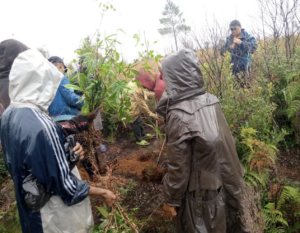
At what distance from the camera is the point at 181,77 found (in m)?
1.81

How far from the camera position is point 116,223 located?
6.33ft

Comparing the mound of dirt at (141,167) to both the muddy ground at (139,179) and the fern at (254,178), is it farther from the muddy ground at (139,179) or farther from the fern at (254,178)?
the fern at (254,178)

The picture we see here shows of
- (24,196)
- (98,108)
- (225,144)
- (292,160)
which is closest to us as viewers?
(24,196)

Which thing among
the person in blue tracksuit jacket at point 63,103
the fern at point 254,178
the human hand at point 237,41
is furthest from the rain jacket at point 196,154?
the human hand at point 237,41

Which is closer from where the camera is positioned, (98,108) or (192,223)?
(192,223)

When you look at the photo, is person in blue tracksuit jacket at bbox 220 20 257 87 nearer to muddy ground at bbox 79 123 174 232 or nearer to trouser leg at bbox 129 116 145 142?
trouser leg at bbox 129 116 145 142

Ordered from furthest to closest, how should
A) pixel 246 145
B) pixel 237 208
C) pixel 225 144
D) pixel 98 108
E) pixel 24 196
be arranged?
pixel 246 145
pixel 98 108
pixel 237 208
pixel 225 144
pixel 24 196

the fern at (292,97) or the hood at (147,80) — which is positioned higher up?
the hood at (147,80)

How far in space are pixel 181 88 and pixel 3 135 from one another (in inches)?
52.3

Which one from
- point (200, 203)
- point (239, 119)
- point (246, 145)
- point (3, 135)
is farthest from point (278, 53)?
point (3, 135)

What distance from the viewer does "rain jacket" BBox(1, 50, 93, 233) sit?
4.36ft

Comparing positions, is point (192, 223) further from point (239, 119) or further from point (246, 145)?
point (239, 119)

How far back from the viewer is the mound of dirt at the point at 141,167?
3.58 meters

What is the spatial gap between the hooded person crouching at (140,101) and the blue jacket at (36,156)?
6.66 ft
